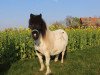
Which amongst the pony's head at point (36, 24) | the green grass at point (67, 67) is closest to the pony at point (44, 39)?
the pony's head at point (36, 24)

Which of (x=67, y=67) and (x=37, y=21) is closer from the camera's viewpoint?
(x=37, y=21)

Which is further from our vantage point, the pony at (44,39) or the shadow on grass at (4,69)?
the shadow on grass at (4,69)

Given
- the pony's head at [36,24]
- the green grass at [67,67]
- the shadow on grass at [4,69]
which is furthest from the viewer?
the shadow on grass at [4,69]

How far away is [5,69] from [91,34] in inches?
488

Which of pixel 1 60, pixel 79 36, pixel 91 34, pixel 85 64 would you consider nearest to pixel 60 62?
pixel 85 64

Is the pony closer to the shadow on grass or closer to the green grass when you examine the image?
the green grass

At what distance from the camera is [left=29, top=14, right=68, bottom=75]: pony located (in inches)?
486

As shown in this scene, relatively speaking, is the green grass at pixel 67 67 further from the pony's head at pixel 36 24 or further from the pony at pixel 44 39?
the pony's head at pixel 36 24

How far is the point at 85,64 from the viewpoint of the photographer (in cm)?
1549

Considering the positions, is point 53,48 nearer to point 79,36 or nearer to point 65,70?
point 65,70

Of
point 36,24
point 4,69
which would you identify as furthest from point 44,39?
point 4,69

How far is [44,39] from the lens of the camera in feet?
42.8

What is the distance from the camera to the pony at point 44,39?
1234cm

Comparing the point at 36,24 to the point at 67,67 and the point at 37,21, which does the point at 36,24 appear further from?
the point at 67,67
